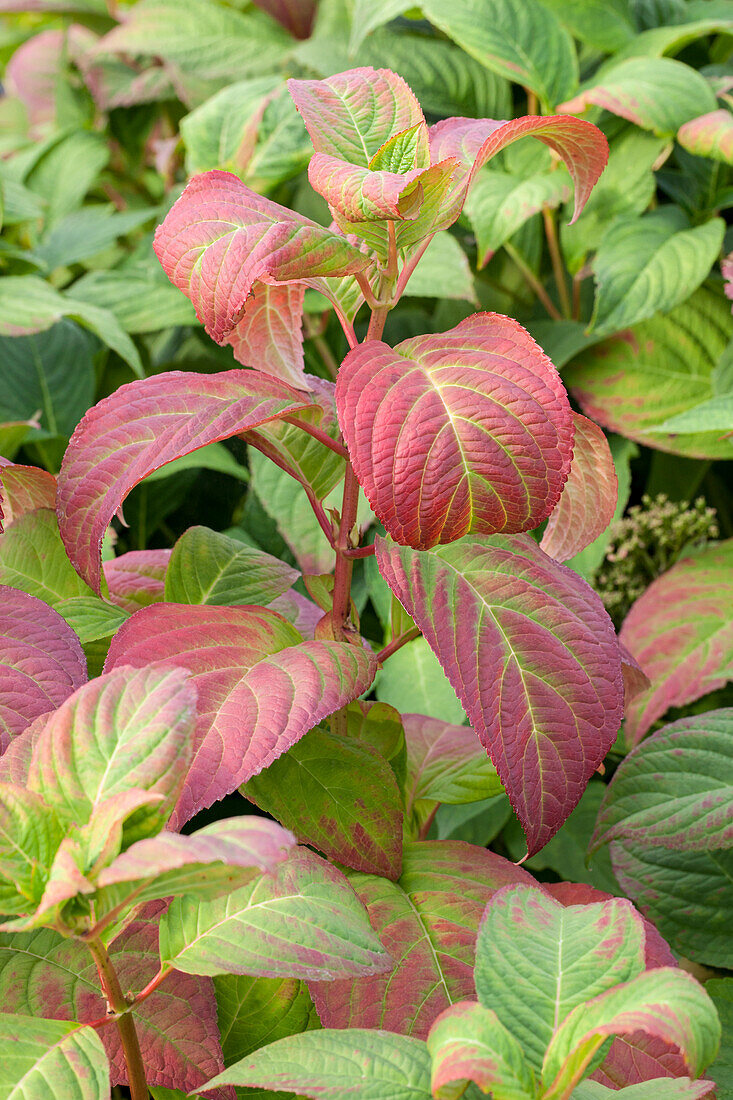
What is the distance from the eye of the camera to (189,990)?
1.61 ft

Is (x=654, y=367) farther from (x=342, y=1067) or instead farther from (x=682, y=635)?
(x=342, y=1067)

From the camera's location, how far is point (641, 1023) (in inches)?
13.4

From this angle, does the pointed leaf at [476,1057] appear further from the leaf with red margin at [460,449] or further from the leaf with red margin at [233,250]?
the leaf with red margin at [233,250]

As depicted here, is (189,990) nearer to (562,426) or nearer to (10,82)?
(562,426)

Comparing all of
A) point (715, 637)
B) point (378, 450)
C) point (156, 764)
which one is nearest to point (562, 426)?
point (378, 450)

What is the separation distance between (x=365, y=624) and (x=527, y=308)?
50 centimetres

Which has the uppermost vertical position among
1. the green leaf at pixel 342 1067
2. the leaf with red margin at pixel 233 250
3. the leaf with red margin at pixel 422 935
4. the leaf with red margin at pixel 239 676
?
the leaf with red margin at pixel 233 250

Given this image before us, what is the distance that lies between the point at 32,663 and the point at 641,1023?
1.09 feet

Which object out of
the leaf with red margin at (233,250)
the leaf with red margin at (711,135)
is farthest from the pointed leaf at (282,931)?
the leaf with red margin at (711,135)

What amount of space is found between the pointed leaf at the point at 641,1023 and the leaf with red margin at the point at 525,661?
0.12 m

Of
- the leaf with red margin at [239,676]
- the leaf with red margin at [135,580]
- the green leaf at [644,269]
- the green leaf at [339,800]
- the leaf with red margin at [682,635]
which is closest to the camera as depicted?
the leaf with red margin at [239,676]

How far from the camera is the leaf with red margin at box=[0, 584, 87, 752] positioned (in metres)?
0.48

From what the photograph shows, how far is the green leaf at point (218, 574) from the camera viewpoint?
642mm

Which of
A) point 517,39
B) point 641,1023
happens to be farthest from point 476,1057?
point 517,39
